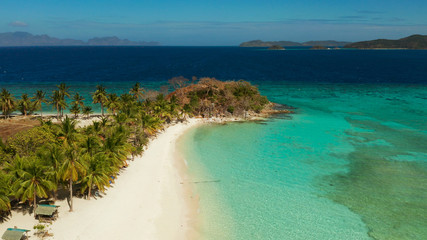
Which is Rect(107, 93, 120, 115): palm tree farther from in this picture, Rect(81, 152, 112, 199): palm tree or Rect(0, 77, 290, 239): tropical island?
Rect(81, 152, 112, 199): palm tree

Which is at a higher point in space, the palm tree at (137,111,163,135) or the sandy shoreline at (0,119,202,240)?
the palm tree at (137,111,163,135)

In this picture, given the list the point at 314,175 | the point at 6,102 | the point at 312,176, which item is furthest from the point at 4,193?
the point at 6,102

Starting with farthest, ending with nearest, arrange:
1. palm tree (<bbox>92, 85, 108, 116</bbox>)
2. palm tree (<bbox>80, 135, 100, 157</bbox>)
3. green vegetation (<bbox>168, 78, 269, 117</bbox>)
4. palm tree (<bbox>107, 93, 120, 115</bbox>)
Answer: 1. green vegetation (<bbox>168, 78, 269, 117</bbox>)
2. palm tree (<bbox>92, 85, 108, 116</bbox>)
3. palm tree (<bbox>107, 93, 120, 115</bbox>)
4. palm tree (<bbox>80, 135, 100, 157</bbox>)

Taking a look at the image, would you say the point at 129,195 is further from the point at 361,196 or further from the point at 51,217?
the point at 361,196

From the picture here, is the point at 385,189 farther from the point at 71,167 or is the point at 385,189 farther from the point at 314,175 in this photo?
the point at 71,167

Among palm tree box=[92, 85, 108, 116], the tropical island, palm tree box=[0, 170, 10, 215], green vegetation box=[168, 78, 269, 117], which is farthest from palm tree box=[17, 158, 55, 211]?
green vegetation box=[168, 78, 269, 117]

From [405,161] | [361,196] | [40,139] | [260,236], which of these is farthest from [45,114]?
[405,161]
